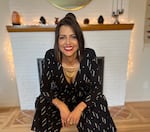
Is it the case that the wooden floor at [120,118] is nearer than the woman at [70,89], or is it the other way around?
the woman at [70,89]

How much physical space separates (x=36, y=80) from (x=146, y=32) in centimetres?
160

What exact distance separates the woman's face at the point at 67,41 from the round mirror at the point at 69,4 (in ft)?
3.66

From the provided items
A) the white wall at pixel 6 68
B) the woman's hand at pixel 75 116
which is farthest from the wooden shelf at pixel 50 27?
the woman's hand at pixel 75 116

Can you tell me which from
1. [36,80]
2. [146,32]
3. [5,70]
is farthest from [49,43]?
[146,32]

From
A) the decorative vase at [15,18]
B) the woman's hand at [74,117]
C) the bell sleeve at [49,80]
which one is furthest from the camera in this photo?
the decorative vase at [15,18]

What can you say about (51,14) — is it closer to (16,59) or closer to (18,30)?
(18,30)

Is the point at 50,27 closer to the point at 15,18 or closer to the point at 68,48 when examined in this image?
the point at 15,18

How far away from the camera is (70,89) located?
1.42 meters

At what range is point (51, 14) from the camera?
2293 millimetres

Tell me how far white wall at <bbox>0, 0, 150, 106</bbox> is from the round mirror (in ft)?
0.17

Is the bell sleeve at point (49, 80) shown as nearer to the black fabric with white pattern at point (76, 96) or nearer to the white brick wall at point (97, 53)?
the black fabric with white pattern at point (76, 96)

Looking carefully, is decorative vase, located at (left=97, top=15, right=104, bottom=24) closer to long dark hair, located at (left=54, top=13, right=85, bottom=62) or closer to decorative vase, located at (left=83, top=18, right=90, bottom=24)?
decorative vase, located at (left=83, top=18, right=90, bottom=24)

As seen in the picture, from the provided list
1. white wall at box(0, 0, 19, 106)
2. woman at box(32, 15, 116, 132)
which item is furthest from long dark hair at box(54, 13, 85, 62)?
white wall at box(0, 0, 19, 106)

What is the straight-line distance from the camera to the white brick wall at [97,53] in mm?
2273
